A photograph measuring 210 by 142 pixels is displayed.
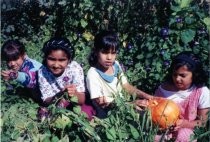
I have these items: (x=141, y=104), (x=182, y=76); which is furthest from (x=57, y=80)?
(x=182, y=76)

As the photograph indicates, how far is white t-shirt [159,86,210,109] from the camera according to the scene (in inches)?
124

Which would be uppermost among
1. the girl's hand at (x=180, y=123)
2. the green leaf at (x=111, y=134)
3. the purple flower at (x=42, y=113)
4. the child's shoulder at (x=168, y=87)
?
the child's shoulder at (x=168, y=87)

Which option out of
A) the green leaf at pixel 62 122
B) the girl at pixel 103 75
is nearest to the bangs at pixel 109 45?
the girl at pixel 103 75

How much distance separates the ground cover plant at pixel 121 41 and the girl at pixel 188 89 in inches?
13.5

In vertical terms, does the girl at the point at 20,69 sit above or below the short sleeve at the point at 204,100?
above

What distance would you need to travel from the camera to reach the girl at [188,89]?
3.12m

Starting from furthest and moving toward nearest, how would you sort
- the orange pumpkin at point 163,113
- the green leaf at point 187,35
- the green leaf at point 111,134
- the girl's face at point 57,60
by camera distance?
the green leaf at point 187,35 → the girl's face at point 57,60 → the orange pumpkin at point 163,113 → the green leaf at point 111,134

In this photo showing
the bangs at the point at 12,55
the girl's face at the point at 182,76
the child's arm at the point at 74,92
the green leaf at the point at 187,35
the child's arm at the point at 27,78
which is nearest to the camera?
the child's arm at the point at 74,92

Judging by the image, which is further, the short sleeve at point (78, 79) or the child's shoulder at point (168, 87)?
the short sleeve at point (78, 79)

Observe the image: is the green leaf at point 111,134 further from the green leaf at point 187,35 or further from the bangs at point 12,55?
the green leaf at point 187,35

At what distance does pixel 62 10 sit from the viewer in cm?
519

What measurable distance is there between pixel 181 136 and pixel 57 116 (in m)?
0.74

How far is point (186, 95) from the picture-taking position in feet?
10.6

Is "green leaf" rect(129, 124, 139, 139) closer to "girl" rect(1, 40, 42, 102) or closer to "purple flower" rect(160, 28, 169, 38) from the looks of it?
"girl" rect(1, 40, 42, 102)
